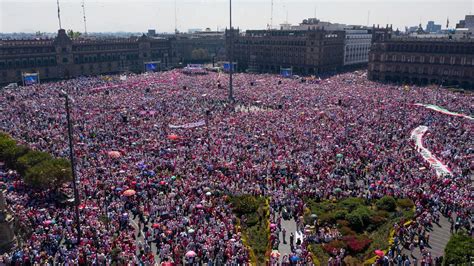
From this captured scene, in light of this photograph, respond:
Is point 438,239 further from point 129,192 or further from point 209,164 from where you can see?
point 129,192

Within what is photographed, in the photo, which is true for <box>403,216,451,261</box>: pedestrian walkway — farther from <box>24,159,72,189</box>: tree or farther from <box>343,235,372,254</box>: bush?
<box>24,159,72,189</box>: tree

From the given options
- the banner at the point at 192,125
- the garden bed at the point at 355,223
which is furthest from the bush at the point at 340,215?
the banner at the point at 192,125

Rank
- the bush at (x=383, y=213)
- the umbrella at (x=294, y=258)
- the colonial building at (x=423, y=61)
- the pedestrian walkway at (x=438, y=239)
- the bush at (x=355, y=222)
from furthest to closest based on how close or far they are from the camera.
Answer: the colonial building at (x=423, y=61)
the bush at (x=383, y=213)
the bush at (x=355, y=222)
the pedestrian walkway at (x=438, y=239)
the umbrella at (x=294, y=258)

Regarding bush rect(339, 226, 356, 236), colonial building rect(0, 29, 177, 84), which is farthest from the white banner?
colonial building rect(0, 29, 177, 84)

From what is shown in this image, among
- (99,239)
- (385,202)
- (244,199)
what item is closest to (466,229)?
(385,202)

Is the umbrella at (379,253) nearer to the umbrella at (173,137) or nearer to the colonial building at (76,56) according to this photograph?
the umbrella at (173,137)

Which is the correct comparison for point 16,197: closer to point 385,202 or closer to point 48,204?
point 48,204
